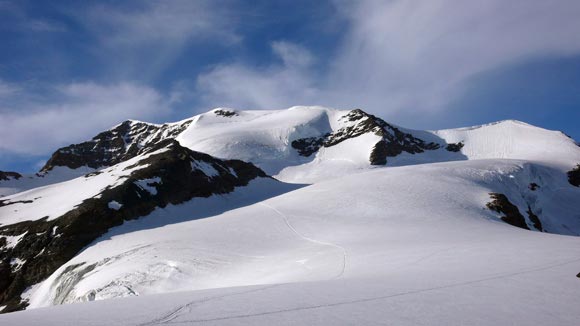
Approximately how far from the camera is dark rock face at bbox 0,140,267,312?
33312mm

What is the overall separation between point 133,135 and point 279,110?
58815mm

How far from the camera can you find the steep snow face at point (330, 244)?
15.5 meters

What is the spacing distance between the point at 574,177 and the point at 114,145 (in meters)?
141

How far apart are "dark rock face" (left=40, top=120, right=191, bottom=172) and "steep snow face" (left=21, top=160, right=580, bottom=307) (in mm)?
95414

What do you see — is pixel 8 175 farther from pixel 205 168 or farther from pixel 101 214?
pixel 101 214

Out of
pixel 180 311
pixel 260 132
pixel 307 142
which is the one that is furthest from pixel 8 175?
pixel 180 311

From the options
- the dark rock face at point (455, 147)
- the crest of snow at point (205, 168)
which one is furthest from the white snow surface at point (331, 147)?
the crest of snow at point (205, 168)

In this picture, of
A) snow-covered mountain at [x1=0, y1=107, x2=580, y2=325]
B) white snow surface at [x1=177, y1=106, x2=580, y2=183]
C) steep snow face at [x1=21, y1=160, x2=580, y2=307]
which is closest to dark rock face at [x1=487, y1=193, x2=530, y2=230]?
snow-covered mountain at [x1=0, y1=107, x2=580, y2=325]

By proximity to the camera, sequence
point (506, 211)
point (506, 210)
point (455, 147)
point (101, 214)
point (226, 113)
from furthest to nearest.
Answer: point (226, 113) → point (455, 147) → point (101, 214) → point (506, 210) → point (506, 211)

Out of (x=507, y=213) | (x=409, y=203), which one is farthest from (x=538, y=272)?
(x=507, y=213)

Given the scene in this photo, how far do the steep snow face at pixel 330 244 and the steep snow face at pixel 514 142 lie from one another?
50.7m

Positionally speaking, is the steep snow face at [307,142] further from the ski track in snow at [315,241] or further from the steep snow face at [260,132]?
the ski track in snow at [315,241]

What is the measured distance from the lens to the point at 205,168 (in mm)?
57125

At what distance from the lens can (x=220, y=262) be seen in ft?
79.6
